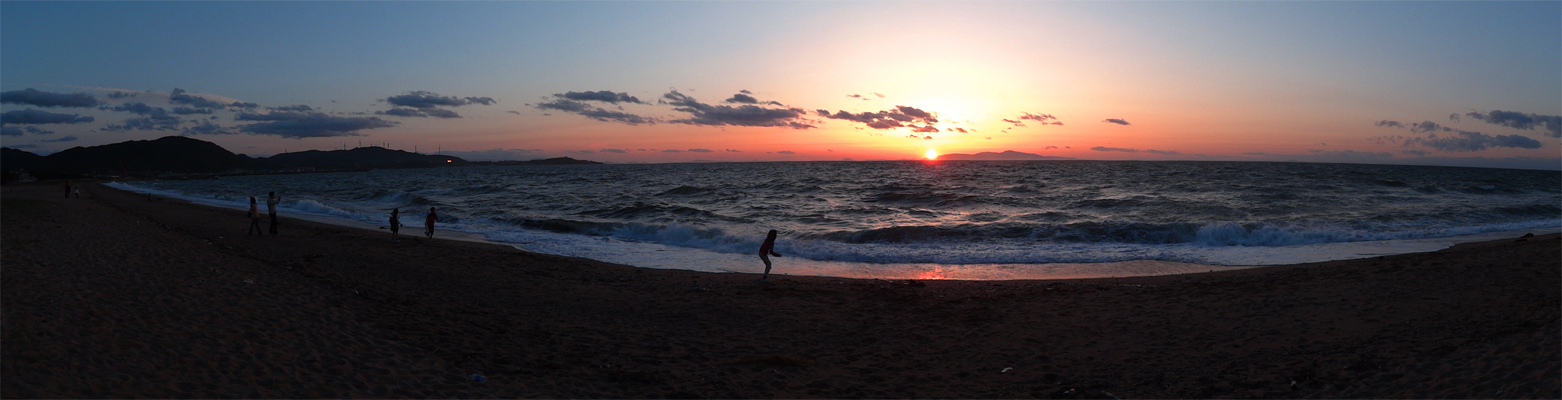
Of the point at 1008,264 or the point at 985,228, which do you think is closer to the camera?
the point at 1008,264

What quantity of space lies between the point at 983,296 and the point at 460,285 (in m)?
9.34

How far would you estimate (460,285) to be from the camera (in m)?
12.4

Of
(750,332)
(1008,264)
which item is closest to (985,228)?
(1008,264)

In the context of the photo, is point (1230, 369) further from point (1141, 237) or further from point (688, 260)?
point (1141, 237)

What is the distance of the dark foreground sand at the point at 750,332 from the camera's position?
6.53m

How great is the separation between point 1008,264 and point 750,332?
9815 mm

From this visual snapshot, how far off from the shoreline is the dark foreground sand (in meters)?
1.67

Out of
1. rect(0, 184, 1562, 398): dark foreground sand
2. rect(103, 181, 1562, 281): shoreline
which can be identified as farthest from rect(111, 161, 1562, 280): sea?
rect(0, 184, 1562, 398): dark foreground sand

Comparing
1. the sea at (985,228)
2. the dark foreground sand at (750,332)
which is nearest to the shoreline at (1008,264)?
the sea at (985,228)

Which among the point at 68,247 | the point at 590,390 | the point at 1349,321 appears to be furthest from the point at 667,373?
the point at 68,247

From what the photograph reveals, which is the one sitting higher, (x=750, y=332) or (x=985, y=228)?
(x=985, y=228)

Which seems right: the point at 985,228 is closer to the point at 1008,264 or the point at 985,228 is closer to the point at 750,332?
the point at 1008,264

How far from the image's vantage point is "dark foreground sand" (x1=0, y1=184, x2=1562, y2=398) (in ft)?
21.4

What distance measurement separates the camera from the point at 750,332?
969cm
